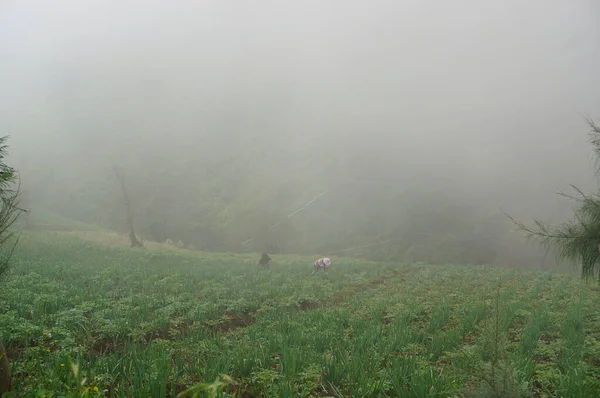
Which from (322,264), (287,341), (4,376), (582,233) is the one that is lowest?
(4,376)

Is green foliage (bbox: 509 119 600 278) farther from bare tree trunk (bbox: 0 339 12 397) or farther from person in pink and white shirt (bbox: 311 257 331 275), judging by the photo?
person in pink and white shirt (bbox: 311 257 331 275)

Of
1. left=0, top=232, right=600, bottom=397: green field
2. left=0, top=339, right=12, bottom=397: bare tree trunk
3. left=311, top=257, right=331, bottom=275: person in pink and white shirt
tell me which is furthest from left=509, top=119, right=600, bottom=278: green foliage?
left=311, top=257, right=331, bottom=275: person in pink and white shirt

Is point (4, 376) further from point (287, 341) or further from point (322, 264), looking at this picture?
point (322, 264)

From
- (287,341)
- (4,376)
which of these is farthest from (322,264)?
(4,376)

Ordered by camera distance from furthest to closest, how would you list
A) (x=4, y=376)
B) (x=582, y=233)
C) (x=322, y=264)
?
(x=322, y=264) < (x=582, y=233) < (x=4, y=376)

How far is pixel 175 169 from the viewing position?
105 metres

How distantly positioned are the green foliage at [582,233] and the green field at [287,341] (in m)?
1.50

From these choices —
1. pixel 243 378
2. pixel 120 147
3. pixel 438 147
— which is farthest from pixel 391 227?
pixel 120 147

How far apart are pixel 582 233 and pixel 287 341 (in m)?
6.46

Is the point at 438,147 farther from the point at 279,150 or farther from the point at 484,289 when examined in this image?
the point at 484,289

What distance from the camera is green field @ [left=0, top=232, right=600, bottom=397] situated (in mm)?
4309

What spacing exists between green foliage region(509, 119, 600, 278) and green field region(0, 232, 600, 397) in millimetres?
1502

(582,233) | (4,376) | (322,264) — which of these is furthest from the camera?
(322,264)

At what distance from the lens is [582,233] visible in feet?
24.5
